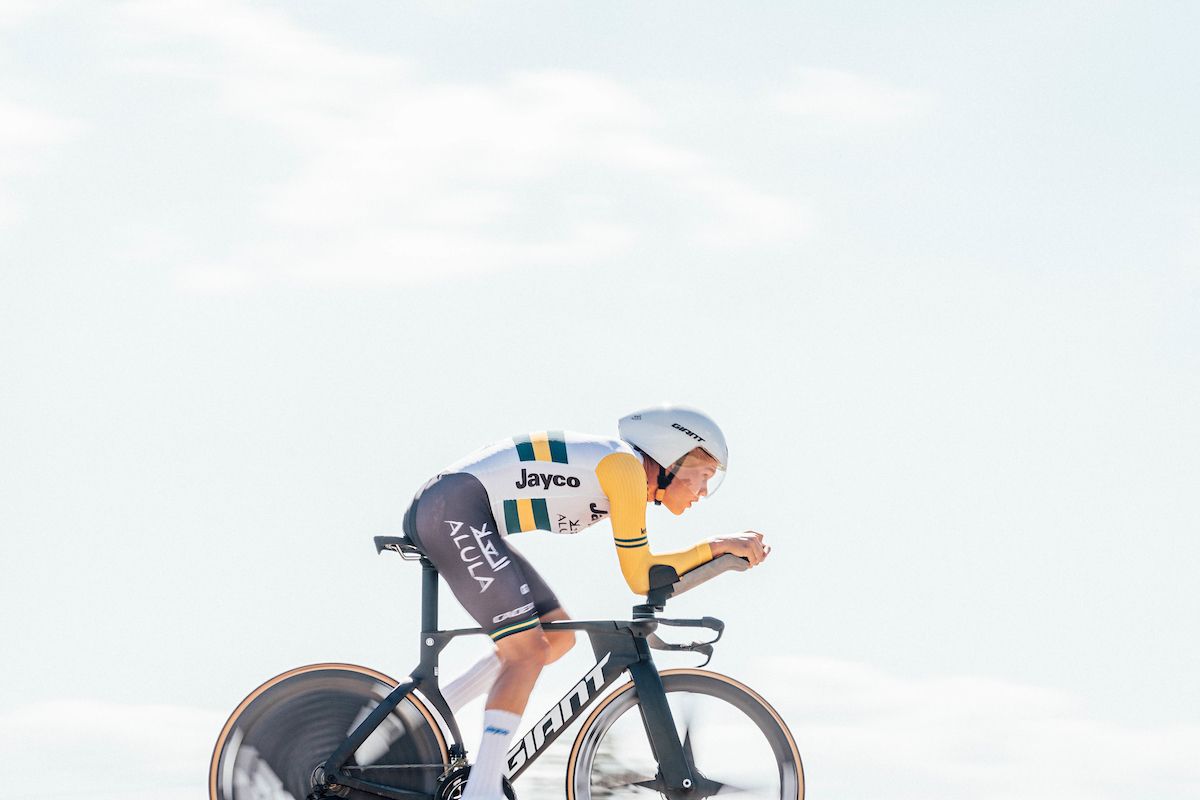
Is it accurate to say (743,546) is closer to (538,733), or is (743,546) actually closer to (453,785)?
(538,733)

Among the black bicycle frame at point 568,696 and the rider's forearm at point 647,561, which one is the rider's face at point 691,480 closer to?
the rider's forearm at point 647,561

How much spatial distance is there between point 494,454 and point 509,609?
1.97ft

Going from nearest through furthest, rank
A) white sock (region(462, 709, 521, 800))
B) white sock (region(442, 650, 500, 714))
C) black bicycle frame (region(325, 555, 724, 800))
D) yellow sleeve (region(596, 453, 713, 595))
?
yellow sleeve (region(596, 453, 713, 595))
white sock (region(462, 709, 521, 800))
black bicycle frame (region(325, 555, 724, 800))
white sock (region(442, 650, 500, 714))

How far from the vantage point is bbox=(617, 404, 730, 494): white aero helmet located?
615 centimetres

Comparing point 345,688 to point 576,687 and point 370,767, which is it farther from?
point 576,687

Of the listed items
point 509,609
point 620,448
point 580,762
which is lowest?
point 580,762

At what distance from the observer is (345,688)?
6301mm

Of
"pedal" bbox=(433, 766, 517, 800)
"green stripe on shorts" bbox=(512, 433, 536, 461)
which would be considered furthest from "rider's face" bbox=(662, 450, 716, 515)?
"pedal" bbox=(433, 766, 517, 800)

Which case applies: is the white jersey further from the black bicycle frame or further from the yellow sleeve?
the black bicycle frame

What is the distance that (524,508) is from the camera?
617 cm

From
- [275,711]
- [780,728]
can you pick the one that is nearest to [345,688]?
Result: [275,711]

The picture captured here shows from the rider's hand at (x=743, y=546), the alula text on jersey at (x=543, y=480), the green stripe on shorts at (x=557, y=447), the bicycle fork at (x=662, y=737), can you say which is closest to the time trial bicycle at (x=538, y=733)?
the bicycle fork at (x=662, y=737)

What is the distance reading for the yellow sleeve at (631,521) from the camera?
19.6ft

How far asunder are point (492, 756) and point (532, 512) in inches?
37.2
